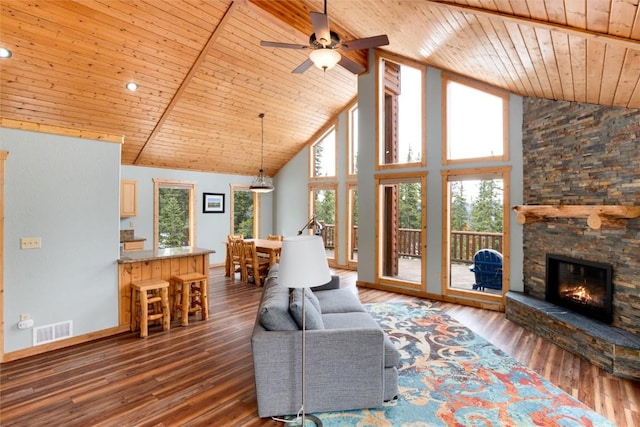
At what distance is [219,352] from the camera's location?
11.6ft

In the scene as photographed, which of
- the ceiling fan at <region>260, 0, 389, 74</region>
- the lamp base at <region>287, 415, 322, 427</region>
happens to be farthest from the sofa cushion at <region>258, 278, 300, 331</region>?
the ceiling fan at <region>260, 0, 389, 74</region>

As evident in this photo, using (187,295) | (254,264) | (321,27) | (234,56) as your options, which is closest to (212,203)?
(254,264)

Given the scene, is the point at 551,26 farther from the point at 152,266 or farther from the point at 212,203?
the point at 212,203

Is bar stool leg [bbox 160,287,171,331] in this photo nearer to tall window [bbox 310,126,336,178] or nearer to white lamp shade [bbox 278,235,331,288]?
white lamp shade [bbox 278,235,331,288]

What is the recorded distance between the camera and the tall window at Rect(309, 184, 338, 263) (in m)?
8.57

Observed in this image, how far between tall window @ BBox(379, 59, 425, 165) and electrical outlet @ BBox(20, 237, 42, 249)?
522cm

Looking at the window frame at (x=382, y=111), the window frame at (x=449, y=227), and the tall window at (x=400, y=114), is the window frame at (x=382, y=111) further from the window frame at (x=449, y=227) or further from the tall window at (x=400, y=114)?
the window frame at (x=449, y=227)

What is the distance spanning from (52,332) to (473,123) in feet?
20.9

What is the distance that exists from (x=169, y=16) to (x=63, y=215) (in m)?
2.88

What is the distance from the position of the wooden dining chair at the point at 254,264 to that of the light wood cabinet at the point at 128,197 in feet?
8.40

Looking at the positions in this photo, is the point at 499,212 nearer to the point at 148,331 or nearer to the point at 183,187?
the point at 148,331

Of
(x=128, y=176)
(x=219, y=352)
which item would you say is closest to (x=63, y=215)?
(x=219, y=352)

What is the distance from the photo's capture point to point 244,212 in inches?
365

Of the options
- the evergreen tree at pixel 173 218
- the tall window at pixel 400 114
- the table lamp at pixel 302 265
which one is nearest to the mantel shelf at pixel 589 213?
the tall window at pixel 400 114
